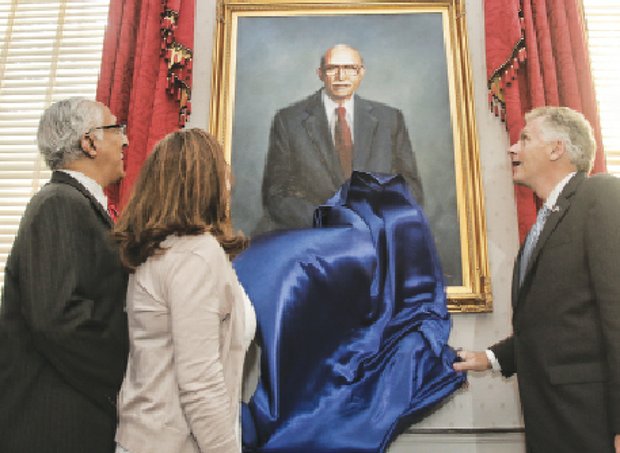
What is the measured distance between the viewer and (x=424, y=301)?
254cm

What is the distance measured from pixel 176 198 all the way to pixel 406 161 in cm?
163

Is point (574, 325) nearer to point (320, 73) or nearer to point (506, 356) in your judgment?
point (506, 356)

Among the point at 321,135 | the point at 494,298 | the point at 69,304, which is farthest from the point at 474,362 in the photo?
the point at 69,304

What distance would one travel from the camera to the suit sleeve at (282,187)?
2.69m

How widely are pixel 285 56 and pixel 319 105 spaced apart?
0.34m

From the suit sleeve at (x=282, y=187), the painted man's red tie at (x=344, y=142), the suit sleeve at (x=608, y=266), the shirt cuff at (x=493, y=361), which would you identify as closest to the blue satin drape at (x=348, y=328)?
the suit sleeve at (x=282, y=187)

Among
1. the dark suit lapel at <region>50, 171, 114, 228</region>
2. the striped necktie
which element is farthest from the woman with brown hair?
the striped necktie

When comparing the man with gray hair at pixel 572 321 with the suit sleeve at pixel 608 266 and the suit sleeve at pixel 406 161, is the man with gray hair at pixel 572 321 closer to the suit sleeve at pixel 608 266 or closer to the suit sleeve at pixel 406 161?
the suit sleeve at pixel 608 266

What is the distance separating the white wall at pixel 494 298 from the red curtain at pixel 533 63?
12 cm

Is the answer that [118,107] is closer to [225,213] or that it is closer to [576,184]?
[225,213]

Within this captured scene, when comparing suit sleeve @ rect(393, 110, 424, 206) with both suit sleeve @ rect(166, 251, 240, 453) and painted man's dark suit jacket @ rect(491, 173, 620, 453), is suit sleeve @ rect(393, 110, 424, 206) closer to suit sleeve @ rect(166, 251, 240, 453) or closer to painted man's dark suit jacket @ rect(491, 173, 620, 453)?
painted man's dark suit jacket @ rect(491, 173, 620, 453)

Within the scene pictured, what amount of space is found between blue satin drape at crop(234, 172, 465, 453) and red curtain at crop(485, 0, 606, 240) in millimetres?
591

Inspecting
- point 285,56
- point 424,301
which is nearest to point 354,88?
point 285,56

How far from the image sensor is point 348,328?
2482 millimetres
